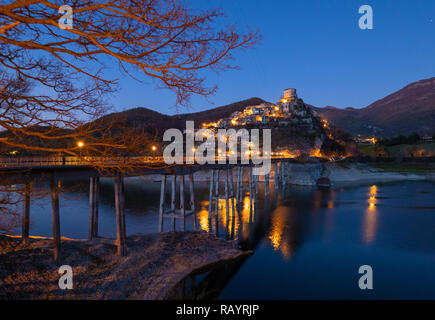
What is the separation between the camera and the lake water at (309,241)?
13.9m

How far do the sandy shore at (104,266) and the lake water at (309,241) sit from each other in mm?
1030

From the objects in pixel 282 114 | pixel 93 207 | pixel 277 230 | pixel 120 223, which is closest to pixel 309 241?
pixel 277 230

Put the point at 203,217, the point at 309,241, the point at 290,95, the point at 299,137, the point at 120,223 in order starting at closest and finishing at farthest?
the point at 120,223, the point at 309,241, the point at 203,217, the point at 299,137, the point at 290,95

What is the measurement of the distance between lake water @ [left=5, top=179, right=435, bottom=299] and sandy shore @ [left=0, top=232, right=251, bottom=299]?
1.03 meters

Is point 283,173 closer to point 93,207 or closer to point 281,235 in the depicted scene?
point 281,235

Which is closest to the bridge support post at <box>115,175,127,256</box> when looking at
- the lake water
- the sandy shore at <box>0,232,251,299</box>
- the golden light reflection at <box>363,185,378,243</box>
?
the sandy shore at <box>0,232,251,299</box>

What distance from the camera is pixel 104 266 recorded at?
12492mm

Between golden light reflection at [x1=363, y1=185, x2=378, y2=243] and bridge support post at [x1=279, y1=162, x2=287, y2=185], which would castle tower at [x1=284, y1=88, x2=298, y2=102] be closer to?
bridge support post at [x1=279, y1=162, x2=287, y2=185]

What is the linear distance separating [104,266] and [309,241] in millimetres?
15747

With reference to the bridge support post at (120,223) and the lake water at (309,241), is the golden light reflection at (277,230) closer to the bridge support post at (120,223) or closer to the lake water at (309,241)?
the lake water at (309,241)

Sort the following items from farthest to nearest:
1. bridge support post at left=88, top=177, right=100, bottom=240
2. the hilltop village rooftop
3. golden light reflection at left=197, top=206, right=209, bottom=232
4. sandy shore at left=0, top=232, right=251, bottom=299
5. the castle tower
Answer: the castle tower
the hilltop village rooftop
golden light reflection at left=197, top=206, right=209, bottom=232
bridge support post at left=88, top=177, right=100, bottom=240
sandy shore at left=0, top=232, right=251, bottom=299

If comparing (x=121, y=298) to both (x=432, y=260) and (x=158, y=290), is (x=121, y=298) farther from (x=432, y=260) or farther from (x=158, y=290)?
(x=432, y=260)

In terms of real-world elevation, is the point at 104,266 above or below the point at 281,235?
above

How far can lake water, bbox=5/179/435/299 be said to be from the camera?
1395 centimetres
